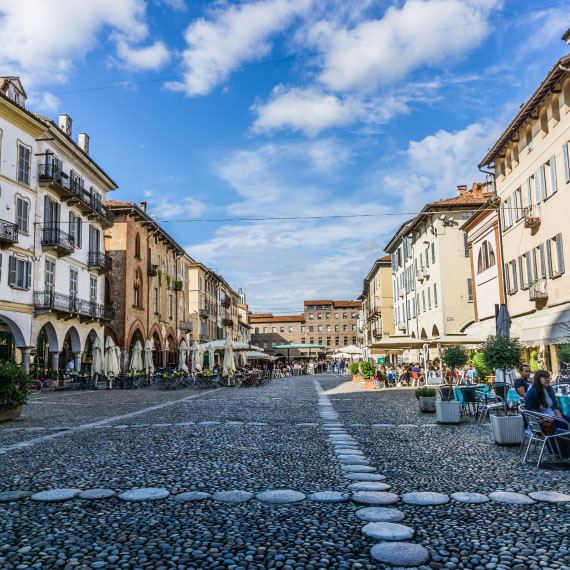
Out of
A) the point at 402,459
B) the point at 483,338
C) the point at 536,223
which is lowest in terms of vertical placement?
the point at 402,459

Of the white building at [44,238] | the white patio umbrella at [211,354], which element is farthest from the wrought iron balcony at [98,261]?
the white patio umbrella at [211,354]

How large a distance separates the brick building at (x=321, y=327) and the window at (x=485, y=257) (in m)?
86.1

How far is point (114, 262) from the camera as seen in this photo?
1517 inches

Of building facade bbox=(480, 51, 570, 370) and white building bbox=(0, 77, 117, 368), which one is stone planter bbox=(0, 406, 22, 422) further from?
building facade bbox=(480, 51, 570, 370)

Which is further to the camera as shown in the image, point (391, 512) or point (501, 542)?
point (391, 512)

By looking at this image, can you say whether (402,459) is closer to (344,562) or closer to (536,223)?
(344,562)

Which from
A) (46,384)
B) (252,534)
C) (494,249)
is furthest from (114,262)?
(252,534)

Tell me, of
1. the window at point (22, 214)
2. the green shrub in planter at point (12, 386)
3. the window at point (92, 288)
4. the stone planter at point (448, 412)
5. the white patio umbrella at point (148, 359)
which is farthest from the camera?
the window at point (92, 288)

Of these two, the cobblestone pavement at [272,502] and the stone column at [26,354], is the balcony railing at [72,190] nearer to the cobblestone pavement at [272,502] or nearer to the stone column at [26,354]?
the stone column at [26,354]

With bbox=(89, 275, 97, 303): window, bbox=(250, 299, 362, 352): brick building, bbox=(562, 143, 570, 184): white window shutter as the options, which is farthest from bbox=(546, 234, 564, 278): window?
bbox=(250, 299, 362, 352): brick building

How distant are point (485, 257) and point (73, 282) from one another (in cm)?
2199

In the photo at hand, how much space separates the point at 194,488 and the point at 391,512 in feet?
7.05

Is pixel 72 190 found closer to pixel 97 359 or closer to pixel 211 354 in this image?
pixel 97 359

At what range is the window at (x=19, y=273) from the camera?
24766 millimetres
